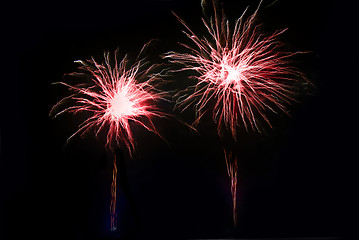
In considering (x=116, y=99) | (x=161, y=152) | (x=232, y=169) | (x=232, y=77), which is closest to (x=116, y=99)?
(x=116, y=99)

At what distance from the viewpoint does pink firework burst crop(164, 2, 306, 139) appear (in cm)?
103

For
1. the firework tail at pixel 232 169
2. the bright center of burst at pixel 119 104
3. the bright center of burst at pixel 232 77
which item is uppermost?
the bright center of burst at pixel 232 77

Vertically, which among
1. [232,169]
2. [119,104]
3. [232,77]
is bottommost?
[232,169]

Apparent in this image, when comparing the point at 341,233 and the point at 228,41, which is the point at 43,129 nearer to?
the point at 228,41

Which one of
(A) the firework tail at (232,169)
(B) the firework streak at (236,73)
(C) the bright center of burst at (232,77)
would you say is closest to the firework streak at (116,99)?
(B) the firework streak at (236,73)

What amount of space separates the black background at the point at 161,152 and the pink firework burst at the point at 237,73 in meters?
0.09

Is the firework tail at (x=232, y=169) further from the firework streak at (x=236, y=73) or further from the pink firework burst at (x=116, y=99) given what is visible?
the pink firework burst at (x=116, y=99)

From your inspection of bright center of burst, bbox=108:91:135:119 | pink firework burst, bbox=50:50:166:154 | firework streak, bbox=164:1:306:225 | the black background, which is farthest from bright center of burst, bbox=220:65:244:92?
bright center of burst, bbox=108:91:135:119

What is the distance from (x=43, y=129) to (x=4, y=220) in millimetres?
593

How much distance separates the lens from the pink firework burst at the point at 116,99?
1.08 meters

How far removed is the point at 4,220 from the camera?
1.10 m

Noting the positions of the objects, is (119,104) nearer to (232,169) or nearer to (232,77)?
(232,77)

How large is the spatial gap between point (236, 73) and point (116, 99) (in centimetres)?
72

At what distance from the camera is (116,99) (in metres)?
1.07
